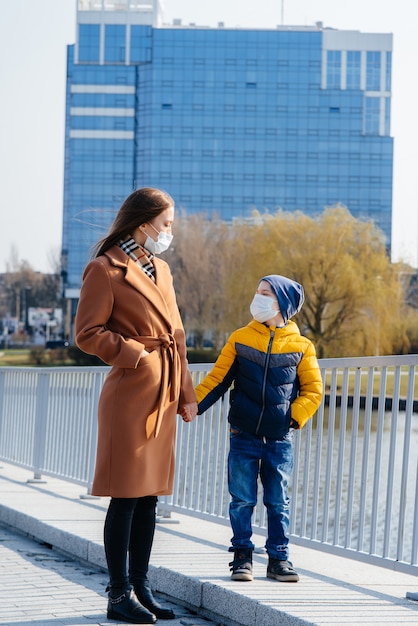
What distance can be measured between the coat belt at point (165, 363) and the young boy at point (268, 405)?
44 centimetres

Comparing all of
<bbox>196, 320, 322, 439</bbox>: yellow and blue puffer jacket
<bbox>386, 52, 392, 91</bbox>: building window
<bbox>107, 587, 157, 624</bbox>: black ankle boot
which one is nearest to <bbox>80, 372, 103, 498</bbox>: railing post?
<bbox>196, 320, 322, 439</bbox>: yellow and blue puffer jacket

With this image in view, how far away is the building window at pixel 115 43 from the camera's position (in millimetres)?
126062

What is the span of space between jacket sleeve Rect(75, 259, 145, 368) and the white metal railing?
135 centimetres

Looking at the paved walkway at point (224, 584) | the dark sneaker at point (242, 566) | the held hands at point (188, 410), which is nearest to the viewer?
the paved walkway at point (224, 584)

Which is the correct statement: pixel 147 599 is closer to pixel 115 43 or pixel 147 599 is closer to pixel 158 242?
pixel 158 242


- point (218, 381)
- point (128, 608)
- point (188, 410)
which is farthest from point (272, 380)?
point (128, 608)

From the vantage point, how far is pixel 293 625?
13.9 feet

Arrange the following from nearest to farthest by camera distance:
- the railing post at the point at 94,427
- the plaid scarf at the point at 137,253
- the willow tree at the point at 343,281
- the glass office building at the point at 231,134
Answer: the plaid scarf at the point at 137,253 → the railing post at the point at 94,427 → the willow tree at the point at 343,281 → the glass office building at the point at 231,134

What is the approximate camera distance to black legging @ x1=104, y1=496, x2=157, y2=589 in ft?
14.8

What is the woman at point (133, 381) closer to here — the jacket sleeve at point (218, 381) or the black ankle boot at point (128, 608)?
the black ankle boot at point (128, 608)

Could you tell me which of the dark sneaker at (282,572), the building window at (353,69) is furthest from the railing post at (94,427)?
the building window at (353,69)

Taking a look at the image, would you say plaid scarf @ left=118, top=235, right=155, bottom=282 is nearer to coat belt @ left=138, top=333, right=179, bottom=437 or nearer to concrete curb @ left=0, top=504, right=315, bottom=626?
coat belt @ left=138, top=333, right=179, bottom=437

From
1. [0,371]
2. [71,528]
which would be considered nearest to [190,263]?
[0,371]

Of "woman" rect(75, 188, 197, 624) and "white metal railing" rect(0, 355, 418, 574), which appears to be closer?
"woman" rect(75, 188, 197, 624)
